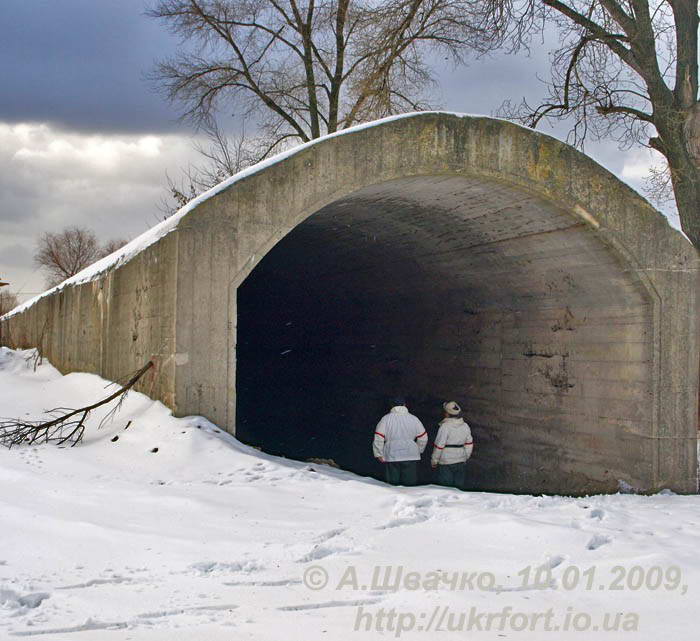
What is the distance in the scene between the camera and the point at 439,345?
13.9 metres

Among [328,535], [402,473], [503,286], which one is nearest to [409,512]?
[328,535]

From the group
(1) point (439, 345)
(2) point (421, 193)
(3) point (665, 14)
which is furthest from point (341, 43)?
(2) point (421, 193)

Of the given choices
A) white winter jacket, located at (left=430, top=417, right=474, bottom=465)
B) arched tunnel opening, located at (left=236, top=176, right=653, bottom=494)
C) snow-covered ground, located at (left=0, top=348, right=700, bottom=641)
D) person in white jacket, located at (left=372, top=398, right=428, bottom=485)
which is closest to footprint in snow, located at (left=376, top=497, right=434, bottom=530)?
snow-covered ground, located at (left=0, top=348, right=700, bottom=641)

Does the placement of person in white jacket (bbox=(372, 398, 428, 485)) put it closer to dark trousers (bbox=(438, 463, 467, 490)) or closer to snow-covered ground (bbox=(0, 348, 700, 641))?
dark trousers (bbox=(438, 463, 467, 490))

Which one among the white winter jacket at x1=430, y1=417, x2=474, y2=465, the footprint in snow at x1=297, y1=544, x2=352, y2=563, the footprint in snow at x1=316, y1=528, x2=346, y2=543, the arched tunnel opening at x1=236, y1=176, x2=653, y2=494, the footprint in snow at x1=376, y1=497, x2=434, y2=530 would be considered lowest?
the footprint in snow at x1=297, y1=544, x2=352, y2=563

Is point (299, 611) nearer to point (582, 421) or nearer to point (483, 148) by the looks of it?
point (483, 148)

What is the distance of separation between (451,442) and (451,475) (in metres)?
0.43

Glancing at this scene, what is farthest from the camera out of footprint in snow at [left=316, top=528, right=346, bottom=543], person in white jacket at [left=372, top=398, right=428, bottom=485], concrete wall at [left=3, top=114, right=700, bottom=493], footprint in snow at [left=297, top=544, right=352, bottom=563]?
person in white jacket at [left=372, top=398, right=428, bottom=485]

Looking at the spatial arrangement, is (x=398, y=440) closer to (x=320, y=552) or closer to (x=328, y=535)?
(x=328, y=535)

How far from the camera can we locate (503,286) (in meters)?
11.8

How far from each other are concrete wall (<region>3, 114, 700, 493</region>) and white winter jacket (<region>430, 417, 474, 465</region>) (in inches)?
71.3

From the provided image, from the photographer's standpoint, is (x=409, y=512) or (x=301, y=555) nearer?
(x=301, y=555)

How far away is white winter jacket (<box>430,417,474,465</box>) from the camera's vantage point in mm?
9875

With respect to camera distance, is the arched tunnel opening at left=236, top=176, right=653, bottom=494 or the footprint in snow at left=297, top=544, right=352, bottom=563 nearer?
the footprint in snow at left=297, top=544, right=352, bottom=563
